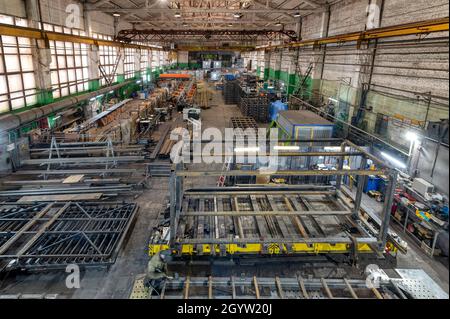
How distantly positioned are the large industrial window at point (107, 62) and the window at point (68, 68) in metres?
1.70

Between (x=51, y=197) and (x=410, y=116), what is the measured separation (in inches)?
436

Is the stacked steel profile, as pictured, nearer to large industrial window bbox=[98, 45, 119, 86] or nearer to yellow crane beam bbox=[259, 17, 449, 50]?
yellow crane beam bbox=[259, 17, 449, 50]

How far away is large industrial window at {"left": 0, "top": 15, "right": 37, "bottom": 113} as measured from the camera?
34.1 ft

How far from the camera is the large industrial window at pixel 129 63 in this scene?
996 inches

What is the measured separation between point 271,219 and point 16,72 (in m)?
11.5

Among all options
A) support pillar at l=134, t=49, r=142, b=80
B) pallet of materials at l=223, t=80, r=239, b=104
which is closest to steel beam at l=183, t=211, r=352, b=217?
pallet of materials at l=223, t=80, r=239, b=104

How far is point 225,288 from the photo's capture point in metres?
3.96

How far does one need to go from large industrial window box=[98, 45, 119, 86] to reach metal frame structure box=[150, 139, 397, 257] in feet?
53.8

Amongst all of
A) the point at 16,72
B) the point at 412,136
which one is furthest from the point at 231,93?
the point at 412,136

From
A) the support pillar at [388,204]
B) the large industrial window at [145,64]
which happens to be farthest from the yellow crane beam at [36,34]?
the large industrial window at [145,64]

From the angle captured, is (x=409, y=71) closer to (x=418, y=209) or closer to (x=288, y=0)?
(x=418, y=209)

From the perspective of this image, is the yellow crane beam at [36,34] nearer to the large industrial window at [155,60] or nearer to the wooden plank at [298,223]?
the wooden plank at [298,223]

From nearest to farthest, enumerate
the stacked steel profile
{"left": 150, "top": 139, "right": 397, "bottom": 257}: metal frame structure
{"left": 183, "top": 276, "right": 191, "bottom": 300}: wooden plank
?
{"left": 183, "top": 276, "right": 191, "bottom": 300}: wooden plank → {"left": 150, "top": 139, "right": 397, "bottom": 257}: metal frame structure → the stacked steel profile
